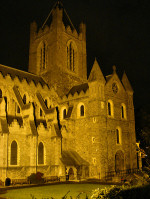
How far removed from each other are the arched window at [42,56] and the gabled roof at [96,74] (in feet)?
45.8

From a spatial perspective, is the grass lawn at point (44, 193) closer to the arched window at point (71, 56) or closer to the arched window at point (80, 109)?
the arched window at point (80, 109)

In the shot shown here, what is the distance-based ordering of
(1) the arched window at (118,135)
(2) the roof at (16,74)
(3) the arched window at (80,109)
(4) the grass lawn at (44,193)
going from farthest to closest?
1. (2) the roof at (16,74)
2. (1) the arched window at (118,135)
3. (3) the arched window at (80,109)
4. (4) the grass lawn at (44,193)

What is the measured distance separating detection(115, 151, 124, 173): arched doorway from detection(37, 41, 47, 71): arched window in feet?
72.8

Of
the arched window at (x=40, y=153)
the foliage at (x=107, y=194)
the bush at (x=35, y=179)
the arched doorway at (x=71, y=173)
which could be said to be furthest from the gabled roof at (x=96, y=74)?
the foliage at (x=107, y=194)

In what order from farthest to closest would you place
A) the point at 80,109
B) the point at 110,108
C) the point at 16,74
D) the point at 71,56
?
the point at 71,56 → the point at 16,74 → the point at 110,108 → the point at 80,109

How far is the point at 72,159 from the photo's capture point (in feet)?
114

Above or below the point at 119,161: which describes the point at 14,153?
above

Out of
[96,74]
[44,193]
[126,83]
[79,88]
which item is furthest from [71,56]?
[44,193]

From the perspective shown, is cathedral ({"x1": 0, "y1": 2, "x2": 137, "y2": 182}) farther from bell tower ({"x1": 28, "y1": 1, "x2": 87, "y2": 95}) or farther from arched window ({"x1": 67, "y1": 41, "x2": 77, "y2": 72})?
arched window ({"x1": 67, "y1": 41, "x2": 77, "y2": 72})

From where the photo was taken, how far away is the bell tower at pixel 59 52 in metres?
45.7

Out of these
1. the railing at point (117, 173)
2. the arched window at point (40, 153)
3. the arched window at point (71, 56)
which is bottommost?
the railing at point (117, 173)

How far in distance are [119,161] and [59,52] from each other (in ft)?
74.2

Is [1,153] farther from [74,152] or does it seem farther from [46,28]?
[46,28]

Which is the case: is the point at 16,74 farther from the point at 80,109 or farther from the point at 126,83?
the point at 126,83
